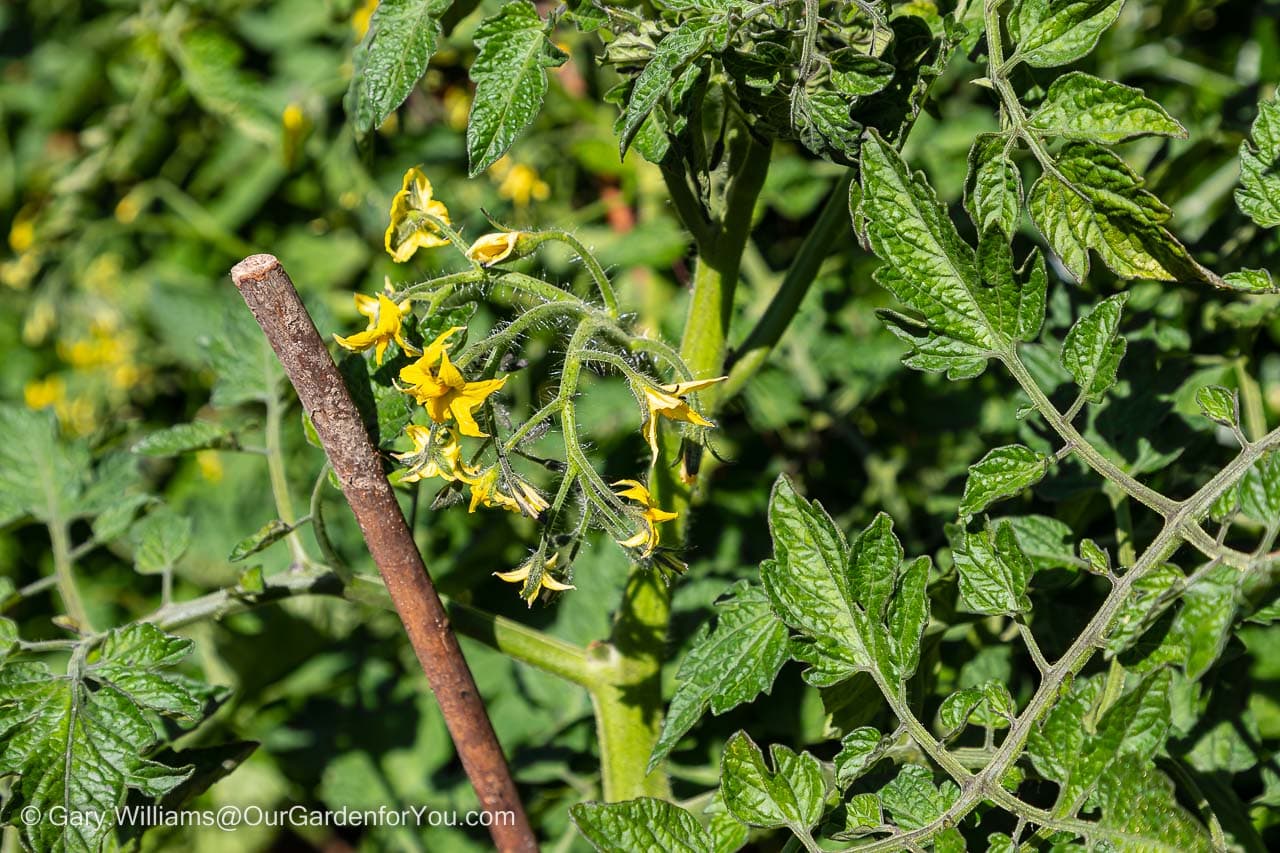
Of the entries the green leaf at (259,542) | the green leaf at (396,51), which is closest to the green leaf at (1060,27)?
the green leaf at (396,51)

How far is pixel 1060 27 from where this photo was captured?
94 centimetres

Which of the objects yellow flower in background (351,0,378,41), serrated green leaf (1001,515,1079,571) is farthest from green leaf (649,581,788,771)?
yellow flower in background (351,0,378,41)

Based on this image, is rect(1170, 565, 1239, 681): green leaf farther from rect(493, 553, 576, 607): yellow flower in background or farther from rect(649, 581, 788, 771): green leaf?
rect(493, 553, 576, 607): yellow flower in background

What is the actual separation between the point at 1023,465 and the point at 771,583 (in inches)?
9.2

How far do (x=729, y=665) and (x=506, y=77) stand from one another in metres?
0.55

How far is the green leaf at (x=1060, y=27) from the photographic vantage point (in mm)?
931

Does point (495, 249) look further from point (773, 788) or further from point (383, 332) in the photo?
point (773, 788)

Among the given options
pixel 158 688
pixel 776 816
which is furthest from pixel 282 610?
pixel 776 816

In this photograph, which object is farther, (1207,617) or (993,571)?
(993,571)

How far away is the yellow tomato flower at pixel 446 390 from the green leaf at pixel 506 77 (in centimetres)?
16

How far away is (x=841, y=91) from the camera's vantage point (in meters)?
0.90

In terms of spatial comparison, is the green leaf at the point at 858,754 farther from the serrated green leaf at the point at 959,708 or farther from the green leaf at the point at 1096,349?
the green leaf at the point at 1096,349

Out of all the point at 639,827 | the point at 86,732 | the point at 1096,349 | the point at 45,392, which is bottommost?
the point at 45,392

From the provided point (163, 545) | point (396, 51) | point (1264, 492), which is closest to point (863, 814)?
point (1264, 492)
